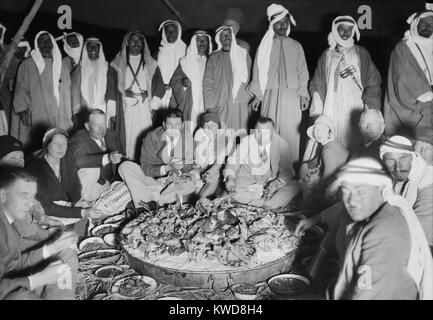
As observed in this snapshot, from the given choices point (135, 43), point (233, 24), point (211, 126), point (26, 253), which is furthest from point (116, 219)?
point (233, 24)

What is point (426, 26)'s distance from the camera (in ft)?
13.1

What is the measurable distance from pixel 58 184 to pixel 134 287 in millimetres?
1326

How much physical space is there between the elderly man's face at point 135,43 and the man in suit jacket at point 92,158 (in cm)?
134

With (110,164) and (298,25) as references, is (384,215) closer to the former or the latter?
(110,164)

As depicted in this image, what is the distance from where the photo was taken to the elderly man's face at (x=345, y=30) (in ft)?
14.3

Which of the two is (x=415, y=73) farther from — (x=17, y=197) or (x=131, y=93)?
(x=17, y=197)

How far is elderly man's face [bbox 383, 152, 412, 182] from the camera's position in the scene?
2.70 meters

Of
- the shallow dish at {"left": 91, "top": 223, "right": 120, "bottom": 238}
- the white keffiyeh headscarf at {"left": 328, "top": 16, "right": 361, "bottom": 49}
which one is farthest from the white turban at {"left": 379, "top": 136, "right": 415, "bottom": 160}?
the shallow dish at {"left": 91, "top": 223, "right": 120, "bottom": 238}

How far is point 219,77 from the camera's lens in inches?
187

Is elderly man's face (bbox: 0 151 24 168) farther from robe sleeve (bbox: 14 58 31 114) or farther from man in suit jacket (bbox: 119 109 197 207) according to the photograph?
robe sleeve (bbox: 14 58 31 114)

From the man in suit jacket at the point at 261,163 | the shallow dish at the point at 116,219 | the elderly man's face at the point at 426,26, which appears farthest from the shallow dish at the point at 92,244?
the elderly man's face at the point at 426,26

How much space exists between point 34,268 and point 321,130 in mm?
2703

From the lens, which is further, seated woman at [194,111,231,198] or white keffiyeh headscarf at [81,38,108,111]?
white keffiyeh headscarf at [81,38,108,111]

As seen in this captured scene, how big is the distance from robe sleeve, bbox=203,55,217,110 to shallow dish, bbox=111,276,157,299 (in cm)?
264
